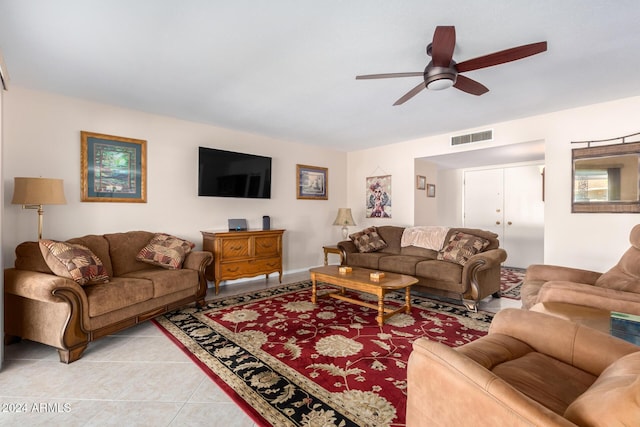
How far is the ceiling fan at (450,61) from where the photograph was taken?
75.6 inches

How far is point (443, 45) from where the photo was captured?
2.01 metres

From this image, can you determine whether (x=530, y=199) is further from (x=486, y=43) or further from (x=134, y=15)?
(x=134, y=15)

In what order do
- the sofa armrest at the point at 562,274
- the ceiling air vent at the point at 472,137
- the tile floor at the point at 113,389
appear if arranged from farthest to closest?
the ceiling air vent at the point at 472,137 < the sofa armrest at the point at 562,274 < the tile floor at the point at 113,389

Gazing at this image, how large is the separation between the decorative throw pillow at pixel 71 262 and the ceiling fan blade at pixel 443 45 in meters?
3.24

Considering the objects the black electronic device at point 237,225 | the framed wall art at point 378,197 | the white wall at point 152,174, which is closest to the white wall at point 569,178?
the framed wall art at point 378,197

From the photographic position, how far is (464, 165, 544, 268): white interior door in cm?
591

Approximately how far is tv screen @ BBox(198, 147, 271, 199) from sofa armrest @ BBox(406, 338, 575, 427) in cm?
396

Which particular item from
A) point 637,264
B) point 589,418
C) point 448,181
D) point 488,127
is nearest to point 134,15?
point 589,418

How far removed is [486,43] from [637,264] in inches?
83.3

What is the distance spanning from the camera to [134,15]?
1971 mm

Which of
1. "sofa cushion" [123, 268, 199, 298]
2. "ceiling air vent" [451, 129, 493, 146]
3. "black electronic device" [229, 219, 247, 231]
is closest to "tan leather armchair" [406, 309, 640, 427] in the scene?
"sofa cushion" [123, 268, 199, 298]

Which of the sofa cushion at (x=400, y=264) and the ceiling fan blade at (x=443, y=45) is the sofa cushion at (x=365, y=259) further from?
the ceiling fan blade at (x=443, y=45)

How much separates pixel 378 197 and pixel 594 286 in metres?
4.00

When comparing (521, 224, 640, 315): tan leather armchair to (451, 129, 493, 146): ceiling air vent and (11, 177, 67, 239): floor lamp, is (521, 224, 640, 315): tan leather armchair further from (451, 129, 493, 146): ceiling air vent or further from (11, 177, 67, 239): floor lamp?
(11, 177, 67, 239): floor lamp
